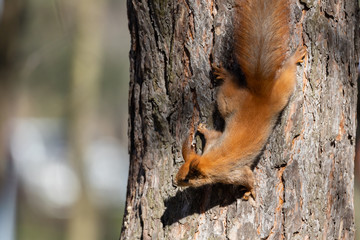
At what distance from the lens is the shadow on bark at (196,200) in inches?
79.1

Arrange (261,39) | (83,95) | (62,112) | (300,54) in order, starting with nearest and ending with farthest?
(300,54), (261,39), (83,95), (62,112)

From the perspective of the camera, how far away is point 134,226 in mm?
2170

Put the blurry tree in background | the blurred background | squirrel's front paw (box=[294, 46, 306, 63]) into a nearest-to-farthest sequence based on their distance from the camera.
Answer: squirrel's front paw (box=[294, 46, 306, 63]), the blurred background, the blurry tree in background

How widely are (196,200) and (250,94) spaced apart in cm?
50

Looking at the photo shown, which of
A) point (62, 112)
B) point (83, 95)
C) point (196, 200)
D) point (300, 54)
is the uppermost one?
point (83, 95)

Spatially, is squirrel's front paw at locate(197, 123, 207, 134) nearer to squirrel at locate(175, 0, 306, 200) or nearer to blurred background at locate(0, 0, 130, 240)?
squirrel at locate(175, 0, 306, 200)

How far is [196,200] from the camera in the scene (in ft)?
6.74

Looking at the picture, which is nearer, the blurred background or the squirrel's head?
the squirrel's head

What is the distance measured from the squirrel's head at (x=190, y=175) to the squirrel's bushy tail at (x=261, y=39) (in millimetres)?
403

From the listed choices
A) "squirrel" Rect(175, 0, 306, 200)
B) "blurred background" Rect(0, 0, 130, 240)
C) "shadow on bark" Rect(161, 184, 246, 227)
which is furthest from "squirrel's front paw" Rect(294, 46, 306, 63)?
"blurred background" Rect(0, 0, 130, 240)

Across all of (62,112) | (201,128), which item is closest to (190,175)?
(201,128)

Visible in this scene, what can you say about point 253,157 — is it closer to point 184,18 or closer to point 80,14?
point 184,18

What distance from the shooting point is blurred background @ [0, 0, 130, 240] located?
4.55 metres

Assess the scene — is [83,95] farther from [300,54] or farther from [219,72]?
[300,54]
